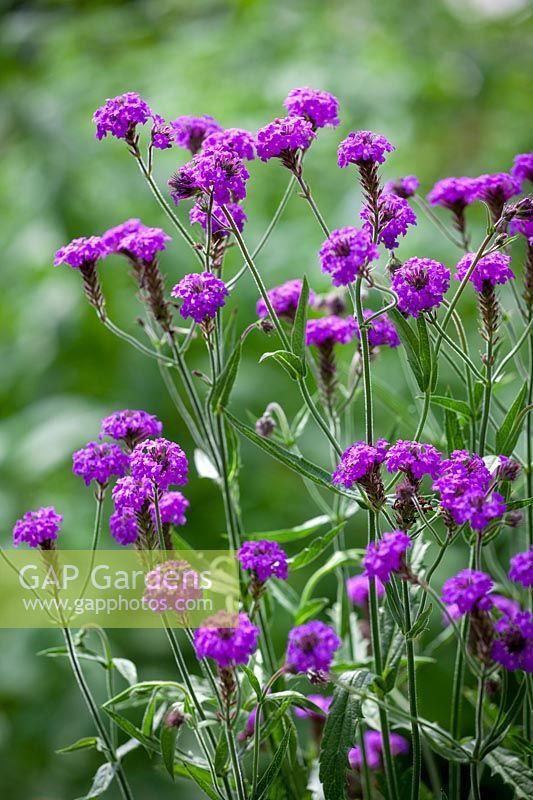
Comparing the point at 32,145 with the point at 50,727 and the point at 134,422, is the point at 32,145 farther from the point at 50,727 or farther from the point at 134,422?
the point at 134,422

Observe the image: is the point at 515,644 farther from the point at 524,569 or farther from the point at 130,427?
the point at 130,427

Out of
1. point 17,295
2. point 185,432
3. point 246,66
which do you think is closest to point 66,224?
point 17,295

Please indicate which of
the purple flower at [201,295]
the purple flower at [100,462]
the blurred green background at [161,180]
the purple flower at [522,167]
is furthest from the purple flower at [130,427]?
the blurred green background at [161,180]

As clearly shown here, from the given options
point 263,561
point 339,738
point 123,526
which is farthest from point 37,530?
point 339,738

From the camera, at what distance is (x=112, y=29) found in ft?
9.89

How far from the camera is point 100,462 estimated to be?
84cm

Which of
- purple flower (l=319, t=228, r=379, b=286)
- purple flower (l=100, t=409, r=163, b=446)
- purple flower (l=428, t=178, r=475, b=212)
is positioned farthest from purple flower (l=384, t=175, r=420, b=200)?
→ purple flower (l=100, t=409, r=163, b=446)

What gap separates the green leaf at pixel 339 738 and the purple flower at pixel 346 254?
1.12ft

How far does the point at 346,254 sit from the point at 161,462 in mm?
230

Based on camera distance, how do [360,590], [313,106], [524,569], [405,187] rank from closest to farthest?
[524,569] → [313,106] → [405,187] → [360,590]

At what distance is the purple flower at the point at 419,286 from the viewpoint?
0.76 meters

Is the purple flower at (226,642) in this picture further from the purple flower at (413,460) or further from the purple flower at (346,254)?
the purple flower at (346,254)

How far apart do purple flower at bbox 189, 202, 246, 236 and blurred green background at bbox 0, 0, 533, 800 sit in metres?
0.86

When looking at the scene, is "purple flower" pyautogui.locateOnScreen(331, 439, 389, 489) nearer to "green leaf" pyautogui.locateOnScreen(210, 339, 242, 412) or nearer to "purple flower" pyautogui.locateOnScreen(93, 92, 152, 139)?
"green leaf" pyautogui.locateOnScreen(210, 339, 242, 412)
